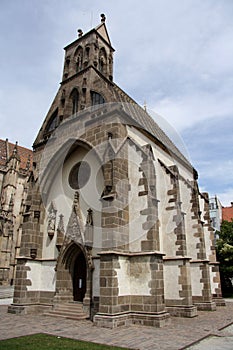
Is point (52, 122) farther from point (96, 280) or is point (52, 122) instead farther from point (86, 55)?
point (96, 280)

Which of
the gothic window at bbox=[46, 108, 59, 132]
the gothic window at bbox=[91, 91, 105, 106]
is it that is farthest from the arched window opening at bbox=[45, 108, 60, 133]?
the gothic window at bbox=[91, 91, 105, 106]

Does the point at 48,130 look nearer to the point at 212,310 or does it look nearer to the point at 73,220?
the point at 73,220

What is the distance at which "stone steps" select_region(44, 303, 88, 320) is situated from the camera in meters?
11.9

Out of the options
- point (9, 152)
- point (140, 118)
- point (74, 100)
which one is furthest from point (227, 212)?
point (74, 100)

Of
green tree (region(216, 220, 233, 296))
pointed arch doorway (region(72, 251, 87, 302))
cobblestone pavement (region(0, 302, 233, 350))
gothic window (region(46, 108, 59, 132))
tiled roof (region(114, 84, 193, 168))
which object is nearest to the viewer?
cobblestone pavement (region(0, 302, 233, 350))

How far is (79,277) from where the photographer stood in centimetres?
1402

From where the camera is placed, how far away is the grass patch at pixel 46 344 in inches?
271

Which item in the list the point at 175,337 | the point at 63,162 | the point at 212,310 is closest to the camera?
the point at 175,337

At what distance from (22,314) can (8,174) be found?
27.2 metres

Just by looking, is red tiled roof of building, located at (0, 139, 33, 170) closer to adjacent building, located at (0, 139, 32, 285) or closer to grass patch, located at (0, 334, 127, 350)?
adjacent building, located at (0, 139, 32, 285)

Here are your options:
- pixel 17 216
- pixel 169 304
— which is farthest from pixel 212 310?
pixel 17 216

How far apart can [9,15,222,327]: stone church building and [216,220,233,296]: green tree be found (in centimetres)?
628

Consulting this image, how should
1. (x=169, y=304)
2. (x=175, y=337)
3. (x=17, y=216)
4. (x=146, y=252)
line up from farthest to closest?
(x=17, y=216)
(x=169, y=304)
(x=146, y=252)
(x=175, y=337)

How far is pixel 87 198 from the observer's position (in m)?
14.4
